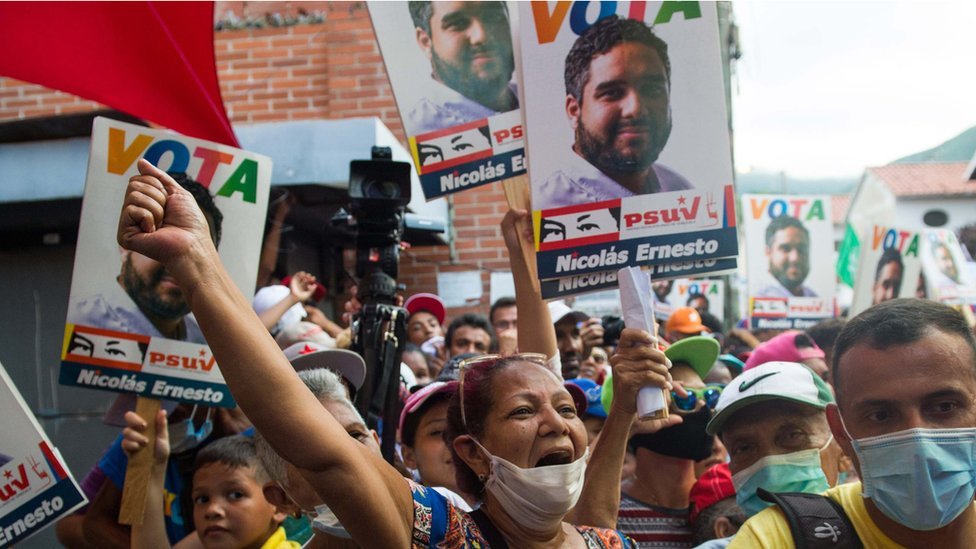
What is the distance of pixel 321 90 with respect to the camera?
9.12m

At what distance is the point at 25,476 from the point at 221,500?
599 mm

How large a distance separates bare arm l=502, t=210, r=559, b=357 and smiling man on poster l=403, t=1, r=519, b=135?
59cm

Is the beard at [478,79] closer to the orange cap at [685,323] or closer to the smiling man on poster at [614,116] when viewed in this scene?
the smiling man on poster at [614,116]

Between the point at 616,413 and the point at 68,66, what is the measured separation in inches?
115

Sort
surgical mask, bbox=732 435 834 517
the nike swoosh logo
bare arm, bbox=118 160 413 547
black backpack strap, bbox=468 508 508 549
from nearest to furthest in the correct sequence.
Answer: bare arm, bbox=118 160 413 547 < black backpack strap, bbox=468 508 508 549 < surgical mask, bbox=732 435 834 517 < the nike swoosh logo

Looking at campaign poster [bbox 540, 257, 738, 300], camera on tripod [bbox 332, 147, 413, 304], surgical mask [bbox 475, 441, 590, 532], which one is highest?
camera on tripod [bbox 332, 147, 413, 304]

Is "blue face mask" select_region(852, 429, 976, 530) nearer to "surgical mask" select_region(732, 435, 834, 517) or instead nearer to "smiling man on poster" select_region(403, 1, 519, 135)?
"surgical mask" select_region(732, 435, 834, 517)

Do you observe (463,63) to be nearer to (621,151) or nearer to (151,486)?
(621,151)

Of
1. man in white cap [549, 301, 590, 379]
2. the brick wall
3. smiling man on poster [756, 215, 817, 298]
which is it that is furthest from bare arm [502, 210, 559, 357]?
smiling man on poster [756, 215, 817, 298]

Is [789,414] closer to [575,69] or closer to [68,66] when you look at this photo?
[575,69]

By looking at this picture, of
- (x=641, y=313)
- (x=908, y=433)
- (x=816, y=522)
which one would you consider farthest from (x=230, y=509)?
(x=908, y=433)

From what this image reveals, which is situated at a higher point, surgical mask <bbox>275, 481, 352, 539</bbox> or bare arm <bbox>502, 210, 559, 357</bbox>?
bare arm <bbox>502, 210, 559, 357</bbox>

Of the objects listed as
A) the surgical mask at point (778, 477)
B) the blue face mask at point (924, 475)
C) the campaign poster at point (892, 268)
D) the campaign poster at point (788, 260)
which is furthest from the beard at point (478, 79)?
the campaign poster at point (788, 260)

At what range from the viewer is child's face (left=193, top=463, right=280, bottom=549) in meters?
3.16
